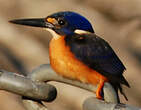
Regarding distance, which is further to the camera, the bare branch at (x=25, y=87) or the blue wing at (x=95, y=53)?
the blue wing at (x=95, y=53)

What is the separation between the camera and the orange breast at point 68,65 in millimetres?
2730

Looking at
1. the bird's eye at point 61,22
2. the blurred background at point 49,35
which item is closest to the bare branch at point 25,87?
the bird's eye at point 61,22

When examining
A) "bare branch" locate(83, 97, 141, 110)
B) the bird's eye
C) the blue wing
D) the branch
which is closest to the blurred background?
the bird's eye

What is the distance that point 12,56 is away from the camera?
6.61 m

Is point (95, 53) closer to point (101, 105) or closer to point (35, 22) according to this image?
point (35, 22)

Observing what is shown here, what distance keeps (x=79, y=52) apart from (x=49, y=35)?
4.11 meters

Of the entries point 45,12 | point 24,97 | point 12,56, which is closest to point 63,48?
point 24,97

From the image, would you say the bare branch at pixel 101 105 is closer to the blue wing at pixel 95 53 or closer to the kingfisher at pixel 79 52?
the kingfisher at pixel 79 52

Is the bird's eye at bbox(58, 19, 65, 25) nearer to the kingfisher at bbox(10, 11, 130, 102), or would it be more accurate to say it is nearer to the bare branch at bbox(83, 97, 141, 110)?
the kingfisher at bbox(10, 11, 130, 102)

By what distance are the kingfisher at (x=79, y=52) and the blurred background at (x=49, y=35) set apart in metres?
3.09

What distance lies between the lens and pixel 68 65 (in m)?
2.86

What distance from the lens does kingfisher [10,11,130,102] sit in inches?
109

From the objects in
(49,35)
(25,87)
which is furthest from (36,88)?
(49,35)

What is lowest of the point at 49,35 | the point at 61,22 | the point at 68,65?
the point at 49,35
